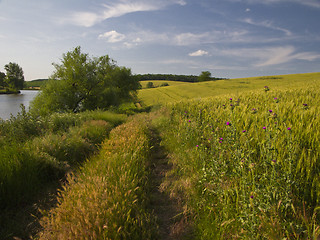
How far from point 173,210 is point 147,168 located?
1.63m

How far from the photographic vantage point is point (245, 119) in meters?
4.35

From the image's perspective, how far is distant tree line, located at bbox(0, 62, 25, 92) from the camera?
5985 centimetres

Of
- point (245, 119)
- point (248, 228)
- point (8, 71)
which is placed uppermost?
point (8, 71)

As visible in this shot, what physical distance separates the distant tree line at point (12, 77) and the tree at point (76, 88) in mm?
54080

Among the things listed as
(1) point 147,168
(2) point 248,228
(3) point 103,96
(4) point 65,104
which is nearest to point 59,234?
(2) point 248,228

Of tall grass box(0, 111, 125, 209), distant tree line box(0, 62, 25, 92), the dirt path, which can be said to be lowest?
the dirt path

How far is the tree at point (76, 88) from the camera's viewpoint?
19750 millimetres

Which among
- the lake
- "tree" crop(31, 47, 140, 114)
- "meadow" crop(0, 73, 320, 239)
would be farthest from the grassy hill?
"meadow" crop(0, 73, 320, 239)

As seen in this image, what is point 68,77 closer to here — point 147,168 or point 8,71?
point 147,168

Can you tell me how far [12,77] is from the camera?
60531 millimetres

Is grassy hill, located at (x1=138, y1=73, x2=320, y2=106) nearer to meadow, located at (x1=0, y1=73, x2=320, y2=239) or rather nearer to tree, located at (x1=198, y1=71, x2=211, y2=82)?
meadow, located at (x1=0, y1=73, x2=320, y2=239)

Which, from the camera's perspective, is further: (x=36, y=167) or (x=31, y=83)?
(x=31, y=83)

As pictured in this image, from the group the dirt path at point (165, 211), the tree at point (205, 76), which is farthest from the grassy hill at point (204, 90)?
the tree at point (205, 76)

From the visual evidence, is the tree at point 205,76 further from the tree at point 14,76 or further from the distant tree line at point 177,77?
the tree at point 14,76
